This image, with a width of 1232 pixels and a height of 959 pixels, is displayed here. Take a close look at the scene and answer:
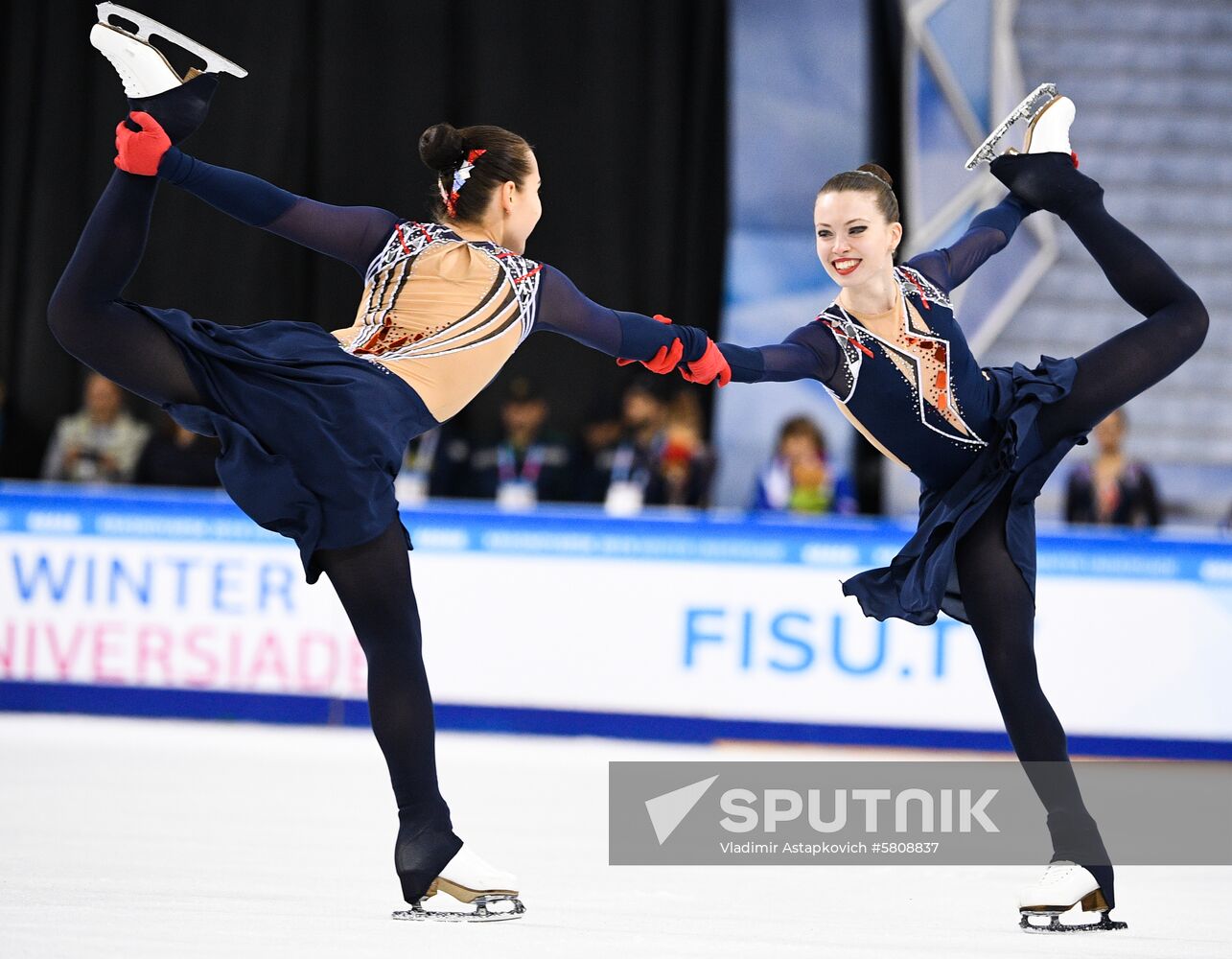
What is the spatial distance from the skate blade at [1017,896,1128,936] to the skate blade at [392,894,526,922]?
0.94m

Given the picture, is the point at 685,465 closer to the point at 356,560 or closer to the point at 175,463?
the point at 175,463

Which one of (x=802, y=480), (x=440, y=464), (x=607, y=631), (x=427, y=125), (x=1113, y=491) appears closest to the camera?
(x=607, y=631)

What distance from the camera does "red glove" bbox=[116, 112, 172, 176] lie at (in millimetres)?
2531

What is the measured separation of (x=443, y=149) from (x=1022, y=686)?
60.0 inches

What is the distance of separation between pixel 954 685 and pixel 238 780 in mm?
2525

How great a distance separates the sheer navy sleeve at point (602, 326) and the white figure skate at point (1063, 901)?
121cm

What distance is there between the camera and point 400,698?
8.61 feet

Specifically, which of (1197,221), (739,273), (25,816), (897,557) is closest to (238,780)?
(25,816)

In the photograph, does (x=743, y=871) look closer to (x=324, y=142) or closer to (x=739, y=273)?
(x=739, y=273)

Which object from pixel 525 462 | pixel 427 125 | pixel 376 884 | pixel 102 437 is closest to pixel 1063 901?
pixel 376 884

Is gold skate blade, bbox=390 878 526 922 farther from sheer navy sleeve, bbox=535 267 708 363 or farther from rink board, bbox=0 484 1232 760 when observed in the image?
rink board, bbox=0 484 1232 760

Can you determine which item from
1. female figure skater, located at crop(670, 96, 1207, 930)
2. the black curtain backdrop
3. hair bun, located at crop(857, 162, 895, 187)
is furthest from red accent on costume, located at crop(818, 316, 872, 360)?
the black curtain backdrop

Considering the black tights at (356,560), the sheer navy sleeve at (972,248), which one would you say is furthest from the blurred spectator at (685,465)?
the black tights at (356,560)

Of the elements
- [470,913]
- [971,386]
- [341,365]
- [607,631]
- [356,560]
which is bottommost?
[470,913]
